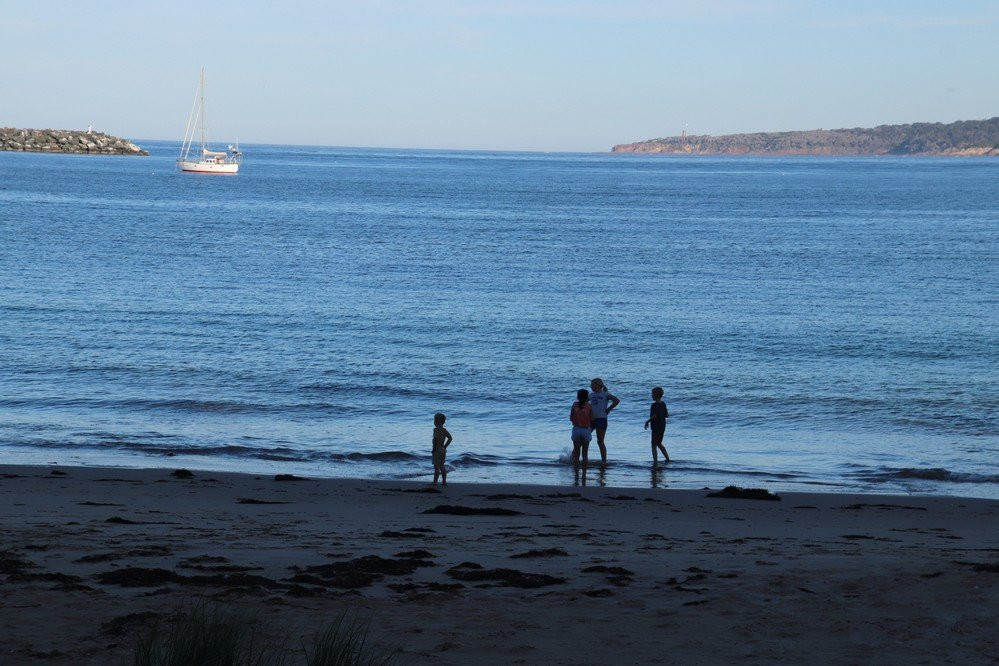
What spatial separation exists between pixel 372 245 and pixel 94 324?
28976 millimetres

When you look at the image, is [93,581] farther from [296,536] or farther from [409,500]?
[409,500]

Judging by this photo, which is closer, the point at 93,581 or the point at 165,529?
the point at 93,581

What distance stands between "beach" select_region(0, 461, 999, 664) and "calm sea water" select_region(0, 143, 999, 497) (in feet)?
14.1

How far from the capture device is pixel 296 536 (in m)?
11.1

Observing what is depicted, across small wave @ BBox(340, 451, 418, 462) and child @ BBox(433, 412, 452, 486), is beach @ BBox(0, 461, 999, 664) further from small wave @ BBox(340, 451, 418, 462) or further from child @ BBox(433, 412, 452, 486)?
small wave @ BBox(340, 451, 418, 462)

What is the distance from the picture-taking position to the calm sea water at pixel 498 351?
19.0 meters

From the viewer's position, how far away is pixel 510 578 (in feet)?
30.0

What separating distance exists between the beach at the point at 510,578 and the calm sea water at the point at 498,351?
14.1ft

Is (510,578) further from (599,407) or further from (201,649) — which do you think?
(599,407)

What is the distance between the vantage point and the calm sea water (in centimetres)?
1897

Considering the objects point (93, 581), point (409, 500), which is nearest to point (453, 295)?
point (409, 500)

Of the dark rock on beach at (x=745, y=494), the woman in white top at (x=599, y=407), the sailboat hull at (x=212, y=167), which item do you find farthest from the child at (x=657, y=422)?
the sailboat hull at (x=212, y=167)

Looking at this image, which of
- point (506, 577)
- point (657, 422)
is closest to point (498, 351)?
point (657, 422)

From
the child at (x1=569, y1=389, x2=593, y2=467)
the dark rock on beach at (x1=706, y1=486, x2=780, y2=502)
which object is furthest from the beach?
the child at (x1=569, y1=389, x2=593, y2=467)
